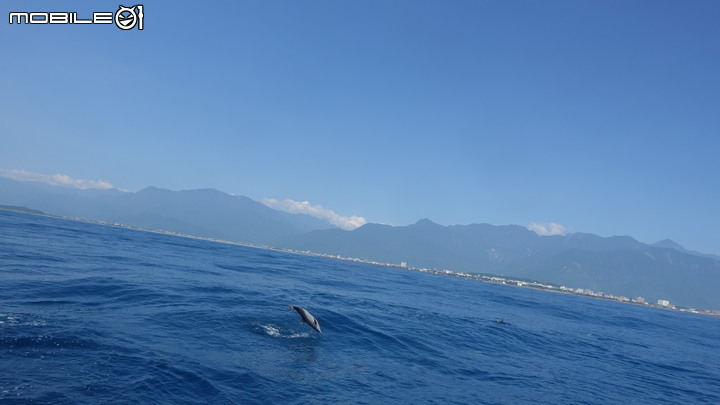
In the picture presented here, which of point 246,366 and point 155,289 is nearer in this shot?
point 246,366

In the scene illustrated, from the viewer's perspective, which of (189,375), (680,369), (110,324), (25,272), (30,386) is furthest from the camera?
(680,369)

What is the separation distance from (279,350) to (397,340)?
1088 cm

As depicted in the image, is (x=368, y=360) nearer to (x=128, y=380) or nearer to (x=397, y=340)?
(x=397, y=340)

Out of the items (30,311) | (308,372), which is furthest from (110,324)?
(308,372)

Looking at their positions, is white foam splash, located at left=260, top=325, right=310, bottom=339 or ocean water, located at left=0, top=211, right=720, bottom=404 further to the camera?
white foam splash, located at left=260, top=325, right=310, bottom=339

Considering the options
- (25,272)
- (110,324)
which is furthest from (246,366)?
(25,272)

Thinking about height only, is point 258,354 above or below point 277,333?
above

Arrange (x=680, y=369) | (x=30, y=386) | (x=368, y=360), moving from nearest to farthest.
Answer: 1. (x=30, y=386)
2. (x=368, y=360)
3. (x=680, y=369)

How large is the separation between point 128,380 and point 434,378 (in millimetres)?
15740

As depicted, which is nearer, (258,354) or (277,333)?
(258,354)

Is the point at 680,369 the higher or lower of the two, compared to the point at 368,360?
lower

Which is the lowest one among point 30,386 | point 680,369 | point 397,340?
point 680,369

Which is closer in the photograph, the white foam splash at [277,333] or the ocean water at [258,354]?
the ocean water at [258,354]

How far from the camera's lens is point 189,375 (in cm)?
1497
